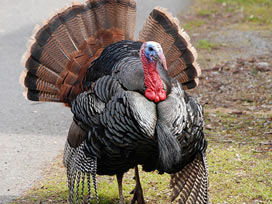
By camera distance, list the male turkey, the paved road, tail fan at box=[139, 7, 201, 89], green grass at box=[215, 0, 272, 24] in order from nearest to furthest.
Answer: the male turkey < tail fan at box=[139, 7, 201, 89] < the paved road < green grass at box=[215, 0, 272, 24]

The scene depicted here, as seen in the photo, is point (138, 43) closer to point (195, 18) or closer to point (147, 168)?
point (147, 168)

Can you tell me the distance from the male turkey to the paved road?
93cm

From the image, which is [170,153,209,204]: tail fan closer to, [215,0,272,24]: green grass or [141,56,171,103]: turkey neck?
[141,56,171,103]: turkey neck

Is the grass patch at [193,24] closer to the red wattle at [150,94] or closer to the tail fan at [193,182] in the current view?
the tail fan at [193,182]

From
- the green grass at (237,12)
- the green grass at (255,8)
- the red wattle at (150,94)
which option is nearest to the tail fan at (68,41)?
the red wattle at (150,94)

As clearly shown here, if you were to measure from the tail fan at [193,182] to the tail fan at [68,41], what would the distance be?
1266 millimetres

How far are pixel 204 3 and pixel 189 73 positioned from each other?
10011 millimetres

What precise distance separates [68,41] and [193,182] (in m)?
1.74

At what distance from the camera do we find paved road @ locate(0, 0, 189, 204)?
Answer: 5.36 meters

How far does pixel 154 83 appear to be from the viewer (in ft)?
12.5

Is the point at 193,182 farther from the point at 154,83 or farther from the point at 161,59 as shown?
the point at 161,59

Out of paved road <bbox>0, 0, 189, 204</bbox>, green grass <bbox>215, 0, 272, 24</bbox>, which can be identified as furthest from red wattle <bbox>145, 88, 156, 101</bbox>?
green grass <bbox>215, 0, 272, 24</bbox>

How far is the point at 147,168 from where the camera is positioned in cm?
429

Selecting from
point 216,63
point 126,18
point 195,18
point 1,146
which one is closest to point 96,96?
point 126,18
